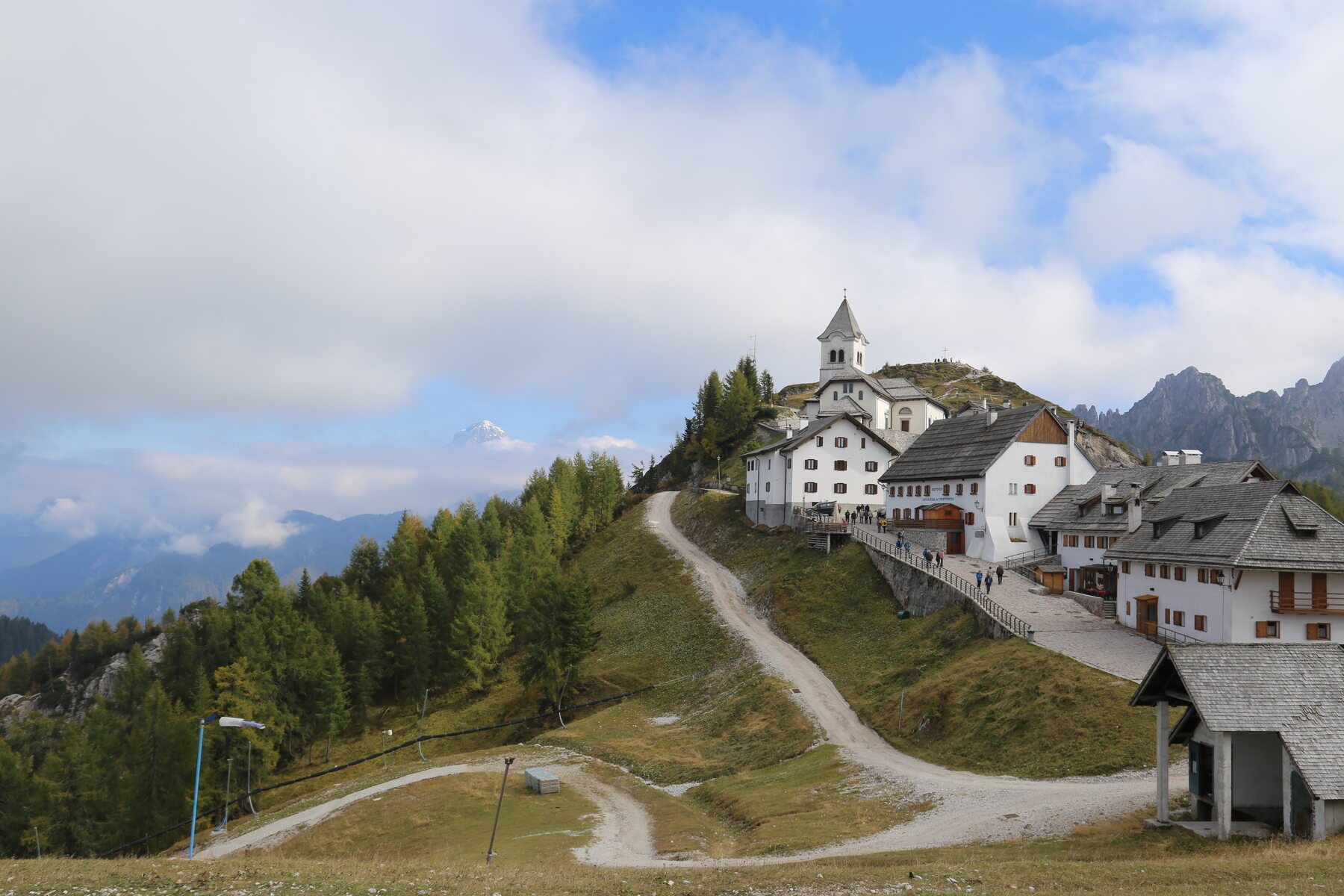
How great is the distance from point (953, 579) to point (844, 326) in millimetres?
89961

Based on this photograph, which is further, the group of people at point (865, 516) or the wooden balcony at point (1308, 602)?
the group of people at point (865, 516)

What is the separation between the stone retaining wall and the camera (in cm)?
5441

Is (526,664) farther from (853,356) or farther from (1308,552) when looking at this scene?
(853,356)

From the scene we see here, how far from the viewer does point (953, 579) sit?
205ft

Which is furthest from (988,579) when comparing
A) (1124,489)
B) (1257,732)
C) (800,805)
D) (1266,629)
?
(1257,732)

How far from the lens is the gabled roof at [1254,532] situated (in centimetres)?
4450

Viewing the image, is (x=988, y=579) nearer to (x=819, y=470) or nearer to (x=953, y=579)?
(x=953, y=579)

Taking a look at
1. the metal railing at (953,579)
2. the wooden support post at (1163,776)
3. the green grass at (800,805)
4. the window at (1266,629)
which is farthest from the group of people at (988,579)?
the wooden support post at (1163,776)

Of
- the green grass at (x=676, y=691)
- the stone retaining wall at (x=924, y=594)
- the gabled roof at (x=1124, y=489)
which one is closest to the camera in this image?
the green grass at (x=676, y=691)

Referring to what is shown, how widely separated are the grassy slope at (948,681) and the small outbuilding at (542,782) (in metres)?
18.7

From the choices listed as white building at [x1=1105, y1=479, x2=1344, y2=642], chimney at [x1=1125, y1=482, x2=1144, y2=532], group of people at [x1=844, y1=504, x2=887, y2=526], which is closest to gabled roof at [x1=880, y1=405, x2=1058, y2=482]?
group of people at [x1=844, y1=504, x2=887, y2=526]

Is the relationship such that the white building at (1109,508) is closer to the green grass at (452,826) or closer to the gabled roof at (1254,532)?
the gabled roof at (1254,532)

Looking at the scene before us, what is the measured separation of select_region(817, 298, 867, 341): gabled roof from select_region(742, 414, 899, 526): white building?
2156 inches

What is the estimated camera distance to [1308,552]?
44.8 meters
